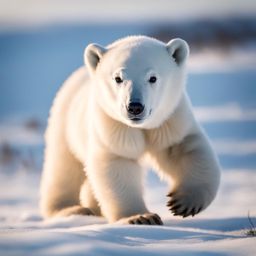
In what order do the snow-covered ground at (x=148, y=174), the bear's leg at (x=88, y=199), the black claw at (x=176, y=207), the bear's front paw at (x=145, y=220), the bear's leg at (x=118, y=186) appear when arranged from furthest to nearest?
the bear's leg at (x=88, y=199) < the bear's leg at (x=118, y=186) < the black claw at (x=176, y=207) < the bear's front paw at (x=145, y=220) < the snow-covered ground at (x=148, y=174)

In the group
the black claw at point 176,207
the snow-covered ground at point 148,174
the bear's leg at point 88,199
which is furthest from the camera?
the bear's leg at point 88,199

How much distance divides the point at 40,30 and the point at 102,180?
6.93 metres

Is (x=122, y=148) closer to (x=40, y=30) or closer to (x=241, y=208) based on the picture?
(x=241, y=208)

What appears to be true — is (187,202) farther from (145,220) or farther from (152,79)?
(152,79)

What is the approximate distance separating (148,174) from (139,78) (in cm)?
232

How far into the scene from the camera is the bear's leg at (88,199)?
148 inches

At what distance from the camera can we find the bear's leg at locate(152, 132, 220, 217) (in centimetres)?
300

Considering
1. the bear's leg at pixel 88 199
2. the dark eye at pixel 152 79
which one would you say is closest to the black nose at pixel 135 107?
the dark eye at pixel 152 79

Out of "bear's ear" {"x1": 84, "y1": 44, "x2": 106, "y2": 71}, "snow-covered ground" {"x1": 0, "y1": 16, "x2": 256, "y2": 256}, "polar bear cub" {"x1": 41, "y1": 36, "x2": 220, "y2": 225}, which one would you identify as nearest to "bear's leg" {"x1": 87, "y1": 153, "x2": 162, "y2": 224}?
"polar bear cub" {"x1": 41, "y1": 36, "x2": 220, "y2": 225}

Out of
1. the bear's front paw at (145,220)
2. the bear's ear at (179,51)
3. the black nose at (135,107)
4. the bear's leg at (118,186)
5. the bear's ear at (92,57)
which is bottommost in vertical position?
the bear's front paw at (145,220)

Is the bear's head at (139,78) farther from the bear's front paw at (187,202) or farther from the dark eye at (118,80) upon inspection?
the bear's front paw at (187,202)

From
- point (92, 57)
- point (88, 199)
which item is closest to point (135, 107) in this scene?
point (92, 57)

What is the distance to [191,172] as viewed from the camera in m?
3.09

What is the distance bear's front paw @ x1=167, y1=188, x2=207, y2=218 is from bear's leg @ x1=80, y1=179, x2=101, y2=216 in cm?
80
